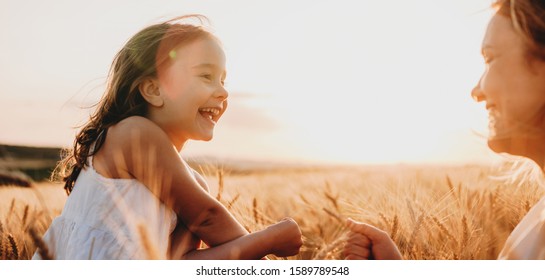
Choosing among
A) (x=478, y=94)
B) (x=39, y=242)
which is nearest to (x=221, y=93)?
(x=478, y=94)

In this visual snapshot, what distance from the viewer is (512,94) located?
166 cm

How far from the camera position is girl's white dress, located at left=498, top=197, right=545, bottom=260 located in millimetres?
1488

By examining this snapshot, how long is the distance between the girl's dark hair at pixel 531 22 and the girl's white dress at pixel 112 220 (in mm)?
1112

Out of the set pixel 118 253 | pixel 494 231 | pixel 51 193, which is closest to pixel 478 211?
pixel 494 231

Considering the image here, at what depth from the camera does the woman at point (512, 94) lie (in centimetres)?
161

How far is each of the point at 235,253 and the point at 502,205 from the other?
121cm

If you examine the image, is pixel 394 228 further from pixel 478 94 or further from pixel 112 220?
pixel 112 220

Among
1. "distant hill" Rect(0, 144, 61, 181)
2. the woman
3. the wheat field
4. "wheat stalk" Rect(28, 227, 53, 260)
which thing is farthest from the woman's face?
"distant hill" Rect(0, 144, 61, 181)

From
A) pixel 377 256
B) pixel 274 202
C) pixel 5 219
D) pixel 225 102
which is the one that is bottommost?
pixel 274 202

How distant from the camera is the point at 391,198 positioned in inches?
89.8

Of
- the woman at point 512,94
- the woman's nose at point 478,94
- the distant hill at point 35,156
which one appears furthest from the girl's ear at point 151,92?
the woman's nose at point 478,94

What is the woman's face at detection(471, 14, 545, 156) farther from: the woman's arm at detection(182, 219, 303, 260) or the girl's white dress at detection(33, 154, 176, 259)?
the girl's white dress at detection(33, 154, 176, 259)

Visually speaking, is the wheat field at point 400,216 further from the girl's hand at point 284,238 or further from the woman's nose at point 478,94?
the woman's nose at point 478,94
